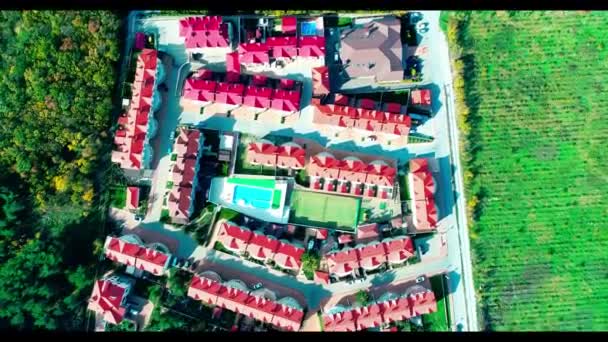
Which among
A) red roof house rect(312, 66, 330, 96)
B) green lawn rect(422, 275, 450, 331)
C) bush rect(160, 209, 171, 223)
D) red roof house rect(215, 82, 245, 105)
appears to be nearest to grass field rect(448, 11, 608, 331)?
green lawn rect(422, 275, 450, 331)

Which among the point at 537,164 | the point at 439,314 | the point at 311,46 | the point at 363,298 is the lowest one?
the point at 439,314

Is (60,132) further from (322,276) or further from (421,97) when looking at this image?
(421,97)

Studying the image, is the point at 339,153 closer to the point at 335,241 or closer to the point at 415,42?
the point at 335,241

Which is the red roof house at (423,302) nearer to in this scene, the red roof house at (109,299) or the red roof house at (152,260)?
the red roof house at (152,260)

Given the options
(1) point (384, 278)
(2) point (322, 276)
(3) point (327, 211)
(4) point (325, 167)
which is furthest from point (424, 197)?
(2) point (322, 276)

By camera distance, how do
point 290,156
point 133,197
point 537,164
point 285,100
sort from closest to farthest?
point 290,156 < point 285,100 < point 133,197 < point 537,164

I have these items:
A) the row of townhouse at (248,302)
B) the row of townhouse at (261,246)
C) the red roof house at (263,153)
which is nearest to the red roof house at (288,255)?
the row of townhouse at (261,246)
